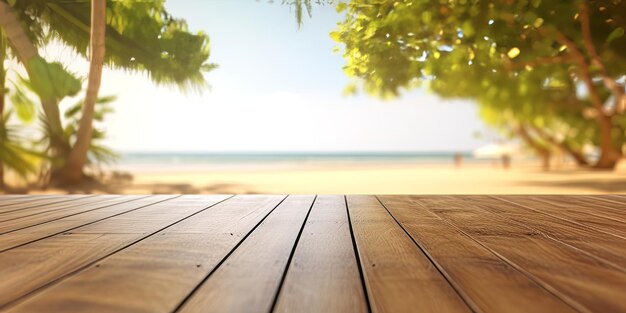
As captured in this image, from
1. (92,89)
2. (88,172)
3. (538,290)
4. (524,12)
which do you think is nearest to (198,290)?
(538,290)

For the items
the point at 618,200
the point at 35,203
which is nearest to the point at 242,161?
the point at 35,203

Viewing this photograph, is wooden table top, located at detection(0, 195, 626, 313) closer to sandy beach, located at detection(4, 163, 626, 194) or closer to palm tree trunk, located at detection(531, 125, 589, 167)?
sandy beach, located at detection(4, 163, 626, 194)

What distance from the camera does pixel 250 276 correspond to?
2.89 ft

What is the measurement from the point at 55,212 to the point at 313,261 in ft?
5.26

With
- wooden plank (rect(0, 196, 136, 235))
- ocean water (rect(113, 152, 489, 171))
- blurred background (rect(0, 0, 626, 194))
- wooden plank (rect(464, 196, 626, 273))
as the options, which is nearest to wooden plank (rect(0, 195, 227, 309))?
wooden plank (rect(0, 196, 136, 235))

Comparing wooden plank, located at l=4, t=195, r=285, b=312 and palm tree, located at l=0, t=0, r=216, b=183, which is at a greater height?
palm tree, located at l=0, t=0, r=216, b=183

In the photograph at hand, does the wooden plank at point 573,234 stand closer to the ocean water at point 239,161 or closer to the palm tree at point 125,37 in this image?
the palm tree at point 125,37

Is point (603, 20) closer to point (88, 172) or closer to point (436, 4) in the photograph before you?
point (436, 4)

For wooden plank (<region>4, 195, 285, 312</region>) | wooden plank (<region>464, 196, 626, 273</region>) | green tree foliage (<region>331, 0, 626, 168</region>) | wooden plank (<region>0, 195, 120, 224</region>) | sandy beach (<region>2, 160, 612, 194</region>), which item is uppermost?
green tree foliage (<region>331, 0, 626, 168</region>)

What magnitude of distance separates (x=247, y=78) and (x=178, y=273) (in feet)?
12.3

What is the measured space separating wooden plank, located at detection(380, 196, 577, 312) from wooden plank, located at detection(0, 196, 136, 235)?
5.26 feet

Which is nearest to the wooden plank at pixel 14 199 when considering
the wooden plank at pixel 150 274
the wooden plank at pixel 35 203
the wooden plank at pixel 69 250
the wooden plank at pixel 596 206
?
the wooden plank at pixel 35 203

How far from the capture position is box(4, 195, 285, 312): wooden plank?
742 mm

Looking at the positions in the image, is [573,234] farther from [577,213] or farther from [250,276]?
[250,276]
